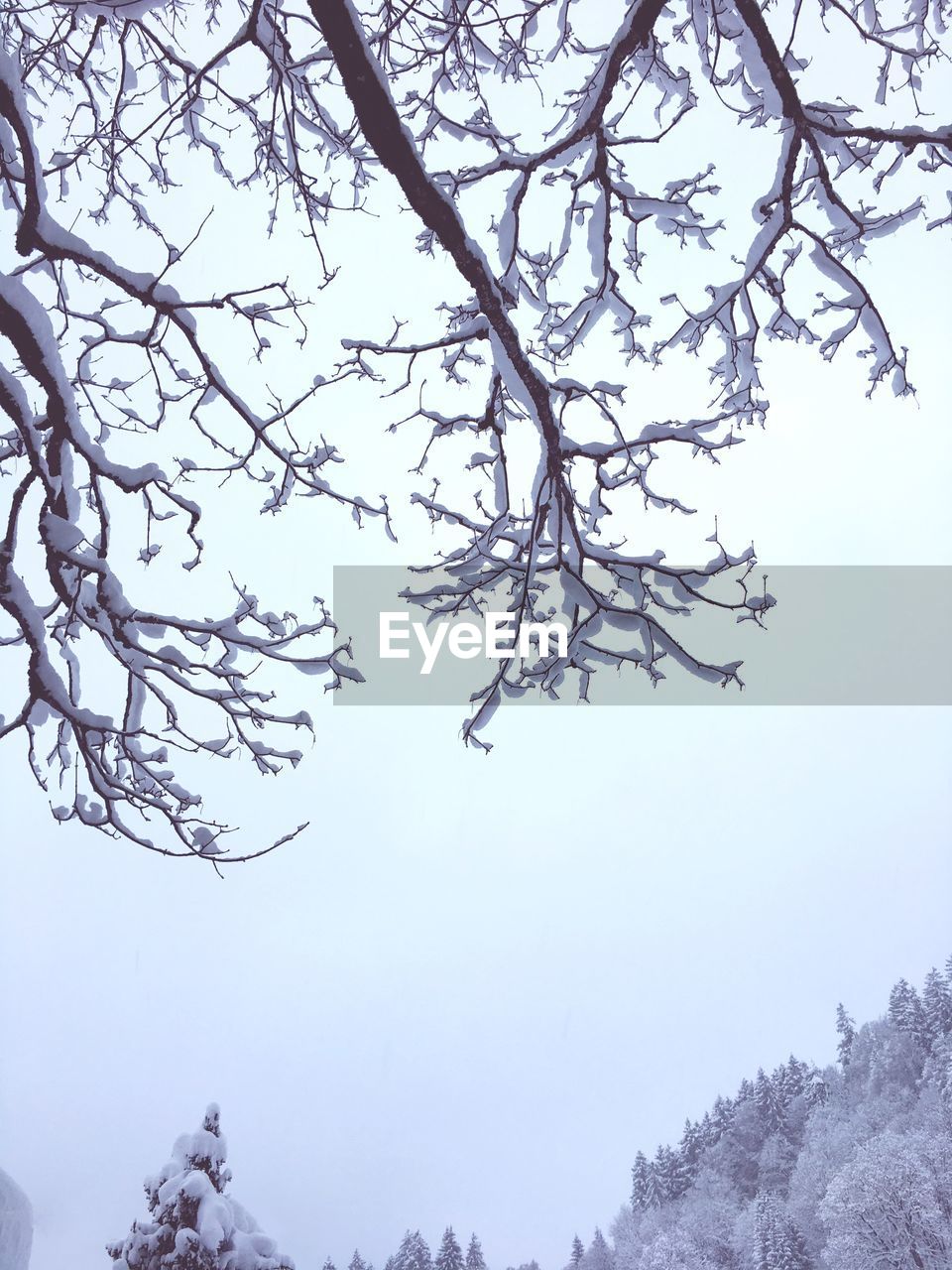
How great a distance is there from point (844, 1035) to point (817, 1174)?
1559 cm

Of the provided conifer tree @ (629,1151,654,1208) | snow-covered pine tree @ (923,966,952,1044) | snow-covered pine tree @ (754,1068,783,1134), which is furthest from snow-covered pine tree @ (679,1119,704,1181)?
snow-covered pine tree @ (923,966,952,1044)

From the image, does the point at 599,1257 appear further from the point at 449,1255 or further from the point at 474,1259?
the point at 449,1255

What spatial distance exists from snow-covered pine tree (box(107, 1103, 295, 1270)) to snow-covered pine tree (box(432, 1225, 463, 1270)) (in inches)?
1344

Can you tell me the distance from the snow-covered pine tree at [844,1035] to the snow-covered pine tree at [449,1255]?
→ 77.6 ft

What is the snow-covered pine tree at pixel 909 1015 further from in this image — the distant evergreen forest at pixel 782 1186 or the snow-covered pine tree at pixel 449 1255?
the snow-covered pine tree at pixel 449 1255

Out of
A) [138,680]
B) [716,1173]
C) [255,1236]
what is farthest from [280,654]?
[716,1173]

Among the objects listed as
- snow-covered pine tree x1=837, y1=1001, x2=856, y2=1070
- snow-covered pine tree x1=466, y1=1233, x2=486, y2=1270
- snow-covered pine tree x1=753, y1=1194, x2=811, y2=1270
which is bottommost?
snow-covered pine tree x1=466, y1=1233, x2=486, y2=1270

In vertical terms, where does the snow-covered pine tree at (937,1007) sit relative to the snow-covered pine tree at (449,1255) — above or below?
above

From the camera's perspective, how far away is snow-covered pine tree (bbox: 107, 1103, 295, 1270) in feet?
30.3

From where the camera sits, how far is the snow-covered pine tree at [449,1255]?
3734 cm

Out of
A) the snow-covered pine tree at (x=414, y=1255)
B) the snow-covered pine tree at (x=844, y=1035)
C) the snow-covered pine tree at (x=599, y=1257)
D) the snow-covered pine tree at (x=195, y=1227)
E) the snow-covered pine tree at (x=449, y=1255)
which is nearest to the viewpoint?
the snow-covered pine tree at (x=195, y=1227)

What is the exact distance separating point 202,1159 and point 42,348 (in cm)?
1051

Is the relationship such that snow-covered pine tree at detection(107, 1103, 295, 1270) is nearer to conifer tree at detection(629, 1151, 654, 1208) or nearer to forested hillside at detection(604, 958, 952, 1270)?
forested hillside at detection(604, 958, 952, 1270)

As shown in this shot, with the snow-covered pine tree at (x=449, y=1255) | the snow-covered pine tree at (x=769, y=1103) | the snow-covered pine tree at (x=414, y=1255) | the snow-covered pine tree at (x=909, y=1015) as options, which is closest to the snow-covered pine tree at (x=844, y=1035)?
the snow-covered pine tree at (x=769, y=1103)
